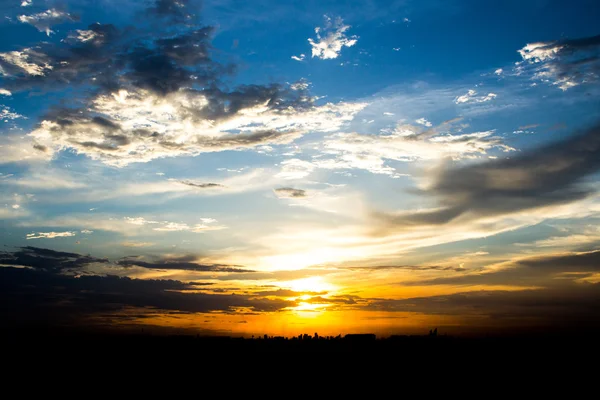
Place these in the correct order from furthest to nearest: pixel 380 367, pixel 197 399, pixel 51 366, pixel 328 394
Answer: pixel 51 366 → pixel 380 367 → pixel 328 394 → pixel 197 399

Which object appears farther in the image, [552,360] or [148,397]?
[552,360]

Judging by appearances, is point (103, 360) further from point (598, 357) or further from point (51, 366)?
point (598, 357)

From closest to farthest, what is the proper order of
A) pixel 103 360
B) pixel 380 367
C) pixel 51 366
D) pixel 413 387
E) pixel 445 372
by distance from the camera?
pixel 413 387 < pixel 445 372 < pixel 380 367 < pixel 51 366 < pixel 103 360

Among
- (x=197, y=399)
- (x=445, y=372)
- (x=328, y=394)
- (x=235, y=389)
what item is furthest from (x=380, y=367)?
(x=197, y=399)

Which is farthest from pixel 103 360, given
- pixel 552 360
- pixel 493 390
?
pixel 552 360

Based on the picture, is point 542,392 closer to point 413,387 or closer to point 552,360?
point 413,387

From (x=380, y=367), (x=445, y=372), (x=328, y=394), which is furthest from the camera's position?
(x=380, y=367)

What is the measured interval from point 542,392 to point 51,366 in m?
130

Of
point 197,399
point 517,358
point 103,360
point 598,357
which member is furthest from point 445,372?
point 103,360

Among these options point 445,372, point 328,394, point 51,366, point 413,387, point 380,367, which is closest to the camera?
point 328,394

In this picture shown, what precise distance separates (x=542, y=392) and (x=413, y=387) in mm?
27195

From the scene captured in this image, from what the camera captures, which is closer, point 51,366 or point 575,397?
point 575,397

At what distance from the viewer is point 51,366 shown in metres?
132

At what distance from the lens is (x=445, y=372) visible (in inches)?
4343
